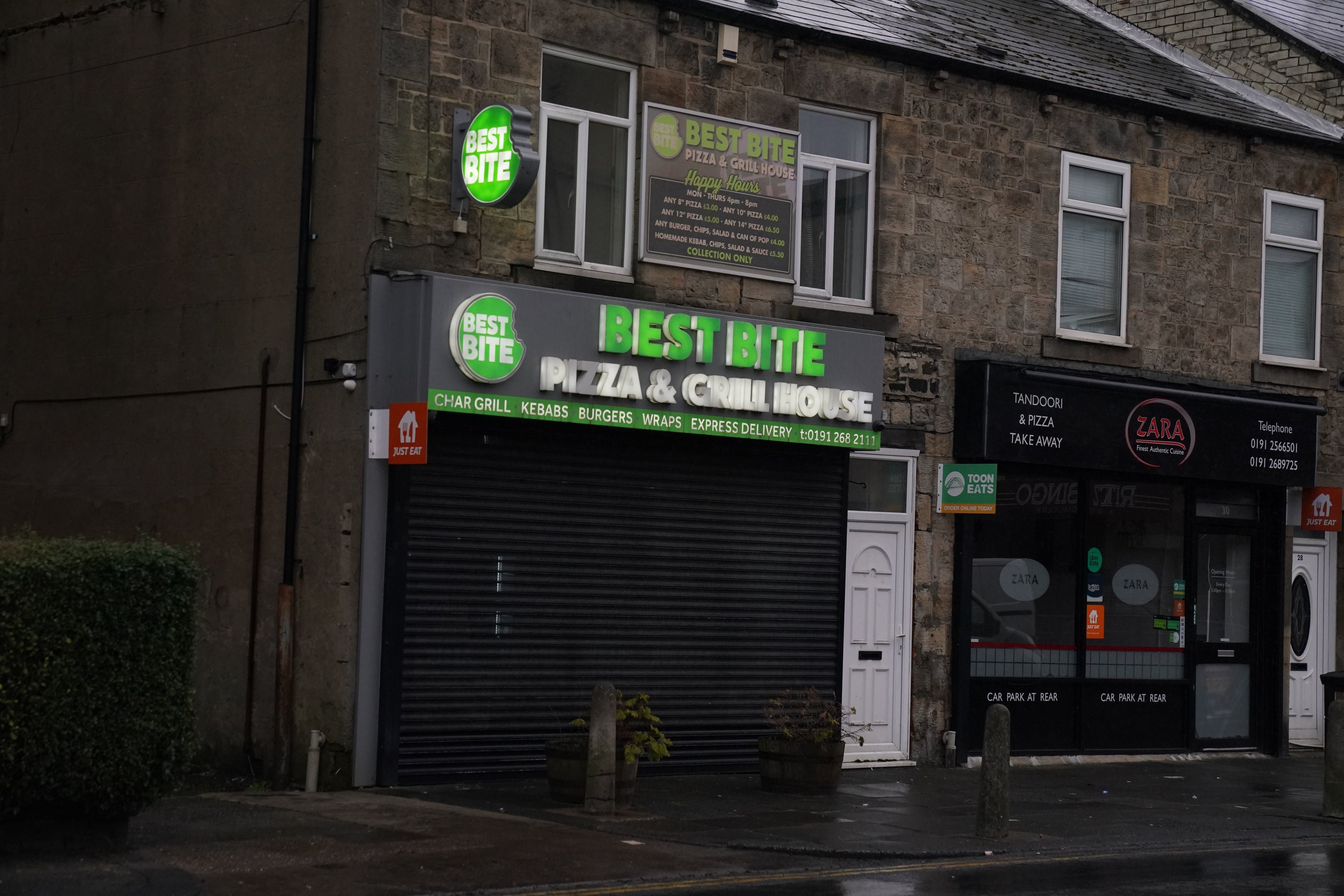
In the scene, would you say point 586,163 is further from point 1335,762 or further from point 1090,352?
point 1335,762

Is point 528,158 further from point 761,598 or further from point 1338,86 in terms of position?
point 1338,86

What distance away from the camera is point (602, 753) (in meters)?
12.2

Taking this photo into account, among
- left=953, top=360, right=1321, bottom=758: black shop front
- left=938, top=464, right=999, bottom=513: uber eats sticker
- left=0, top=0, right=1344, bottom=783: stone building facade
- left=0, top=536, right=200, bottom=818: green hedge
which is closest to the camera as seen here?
left=0, top=536, right=200, bottom=818: green hedge

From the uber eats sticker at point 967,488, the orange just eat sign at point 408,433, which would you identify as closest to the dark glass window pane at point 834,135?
the uber eats sticker at point 967,488

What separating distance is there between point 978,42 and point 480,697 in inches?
336

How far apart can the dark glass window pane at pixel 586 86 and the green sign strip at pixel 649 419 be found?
2.70 metres

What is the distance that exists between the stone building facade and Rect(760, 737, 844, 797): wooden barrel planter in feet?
8.72

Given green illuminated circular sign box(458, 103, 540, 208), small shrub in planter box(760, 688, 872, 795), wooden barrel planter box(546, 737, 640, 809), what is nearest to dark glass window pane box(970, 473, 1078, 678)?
small shrub in planter box(760, 688, 872, 795)

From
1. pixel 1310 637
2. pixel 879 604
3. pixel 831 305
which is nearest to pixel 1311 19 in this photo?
pixel 1310 637

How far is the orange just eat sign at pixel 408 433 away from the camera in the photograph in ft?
42.1

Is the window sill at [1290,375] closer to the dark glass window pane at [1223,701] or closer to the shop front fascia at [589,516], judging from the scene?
the dark glass window pane at [1223,701]

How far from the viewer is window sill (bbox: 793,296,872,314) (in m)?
15.9

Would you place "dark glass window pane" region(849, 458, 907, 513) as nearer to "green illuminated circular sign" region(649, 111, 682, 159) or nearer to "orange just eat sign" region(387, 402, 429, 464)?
"green illuminated circular sign" region(649, 111, 682, 159)

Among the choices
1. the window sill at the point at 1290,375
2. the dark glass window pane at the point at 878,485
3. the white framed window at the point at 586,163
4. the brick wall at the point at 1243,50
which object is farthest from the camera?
the brick wall at the point at 1243,50
